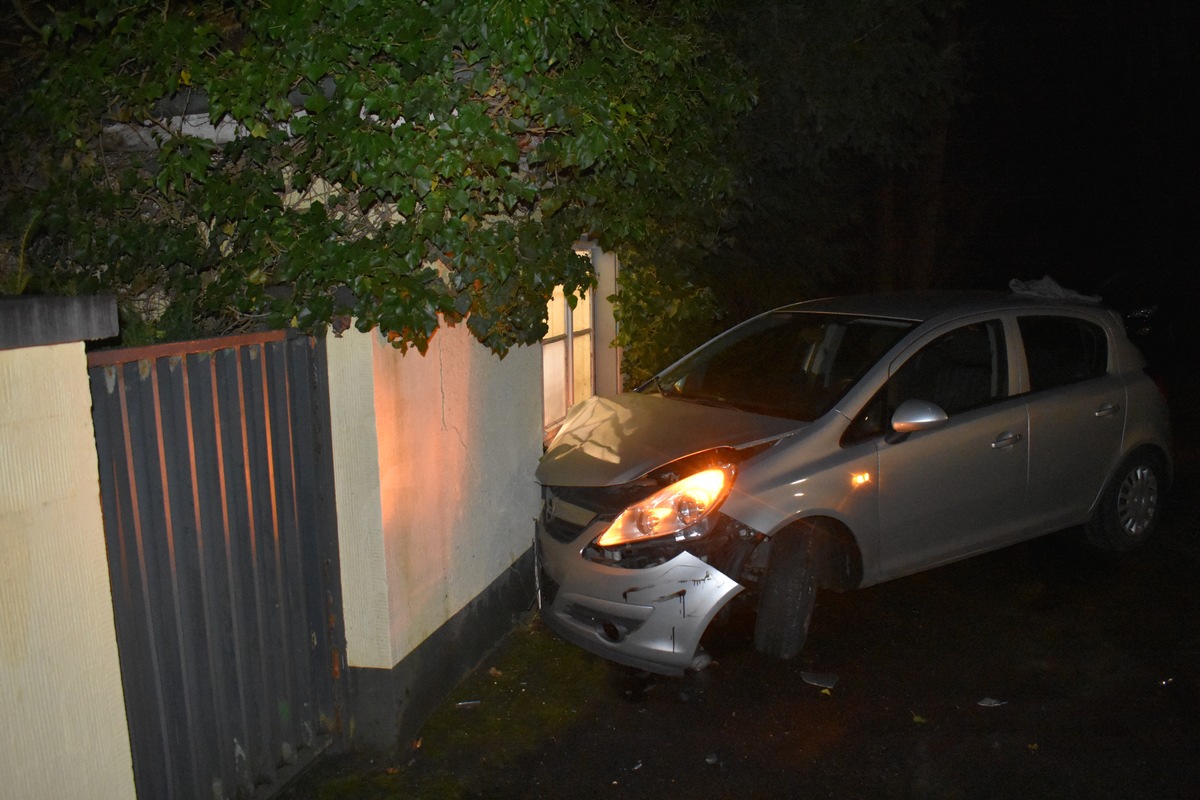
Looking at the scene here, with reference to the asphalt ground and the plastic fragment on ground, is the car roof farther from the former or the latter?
the plastic fragment on ground

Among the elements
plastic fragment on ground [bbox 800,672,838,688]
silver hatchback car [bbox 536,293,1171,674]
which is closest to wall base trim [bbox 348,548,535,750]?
silver hatchback car [bbox 536,293,1171,674]

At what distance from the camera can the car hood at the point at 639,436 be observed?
4973mm

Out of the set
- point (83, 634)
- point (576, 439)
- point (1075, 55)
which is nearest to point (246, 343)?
point (83, 634)

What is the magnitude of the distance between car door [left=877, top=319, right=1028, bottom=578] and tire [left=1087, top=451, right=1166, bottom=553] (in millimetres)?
1048

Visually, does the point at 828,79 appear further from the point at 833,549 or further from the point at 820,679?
the point at 820,679

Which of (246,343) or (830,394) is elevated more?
(246,343)

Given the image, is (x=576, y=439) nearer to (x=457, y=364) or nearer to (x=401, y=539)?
(x=457, y=364)

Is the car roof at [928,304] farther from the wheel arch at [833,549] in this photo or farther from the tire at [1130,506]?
the wheel arch at [833,549]

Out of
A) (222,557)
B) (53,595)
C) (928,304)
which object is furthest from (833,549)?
(53,595)

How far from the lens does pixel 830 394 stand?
5.39m

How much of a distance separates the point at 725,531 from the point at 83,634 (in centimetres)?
280

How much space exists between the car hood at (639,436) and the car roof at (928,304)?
1.05 metres

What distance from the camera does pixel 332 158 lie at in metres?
3.85

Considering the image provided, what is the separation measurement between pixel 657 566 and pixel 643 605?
20 centimetres
